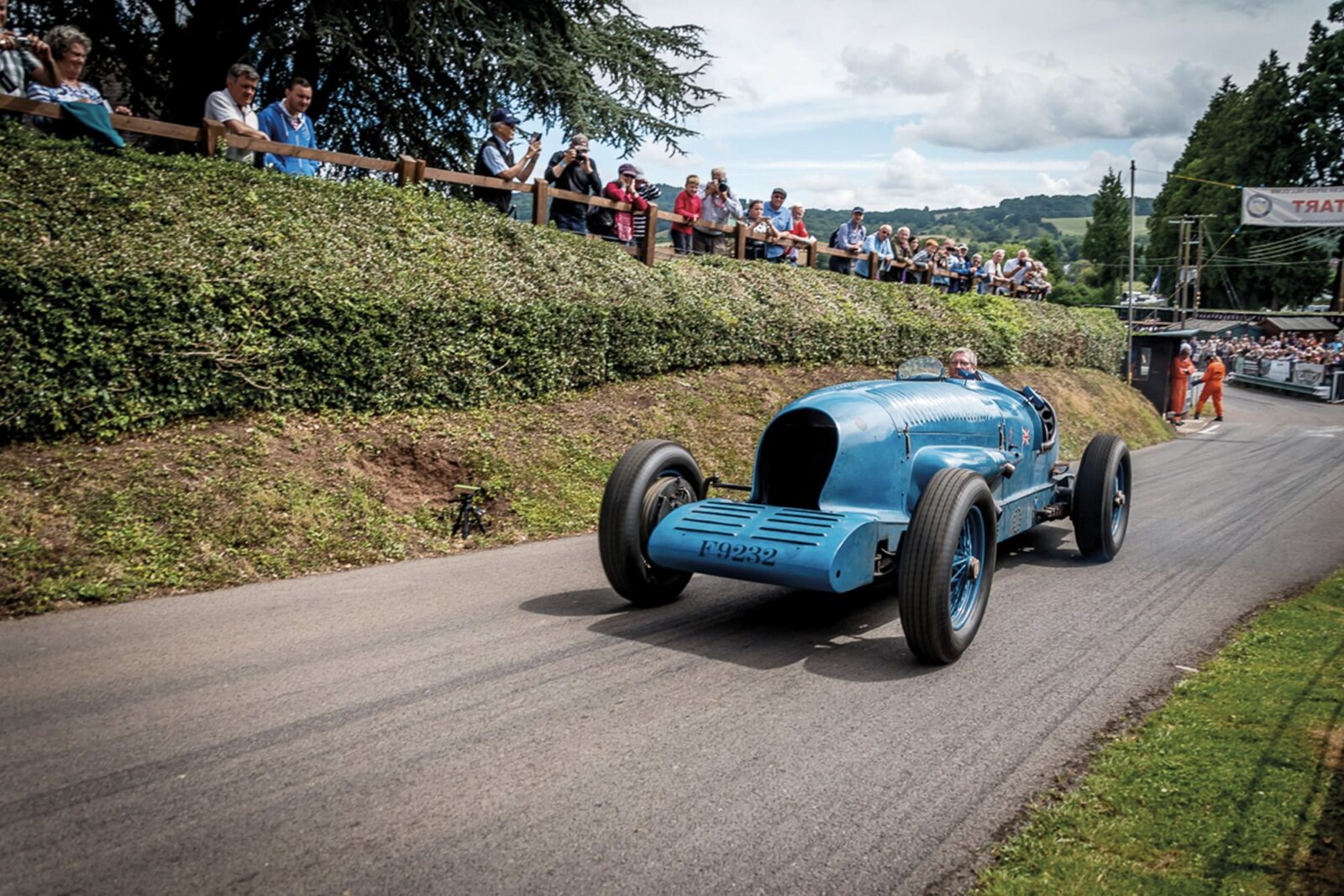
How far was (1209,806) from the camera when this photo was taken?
3.61 m

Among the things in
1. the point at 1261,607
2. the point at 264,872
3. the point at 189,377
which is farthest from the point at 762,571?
the point at 189,377

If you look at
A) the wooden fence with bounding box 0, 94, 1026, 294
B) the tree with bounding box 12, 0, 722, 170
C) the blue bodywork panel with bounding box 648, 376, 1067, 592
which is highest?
the tree with bounding box 12, 0, 722, 170

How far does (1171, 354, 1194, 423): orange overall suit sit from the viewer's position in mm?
28547

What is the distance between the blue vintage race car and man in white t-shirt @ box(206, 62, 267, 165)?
6146 mm

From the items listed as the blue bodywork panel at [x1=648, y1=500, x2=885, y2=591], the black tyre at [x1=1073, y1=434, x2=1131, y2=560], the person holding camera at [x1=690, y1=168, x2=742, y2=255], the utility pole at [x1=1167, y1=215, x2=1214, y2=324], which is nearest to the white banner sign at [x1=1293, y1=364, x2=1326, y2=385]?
the utility pole at [x1=1167, y1=215, x2=1214, y2=324]

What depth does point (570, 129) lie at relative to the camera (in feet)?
48.4

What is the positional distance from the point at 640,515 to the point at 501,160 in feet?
24.7

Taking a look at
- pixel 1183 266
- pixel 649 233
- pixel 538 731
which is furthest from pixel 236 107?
pixel 1183 266

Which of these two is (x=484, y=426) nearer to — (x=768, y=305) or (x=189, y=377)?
(x=189, y=377)

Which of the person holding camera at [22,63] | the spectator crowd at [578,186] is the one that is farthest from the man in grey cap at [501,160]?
the person holding camera at [22,63]

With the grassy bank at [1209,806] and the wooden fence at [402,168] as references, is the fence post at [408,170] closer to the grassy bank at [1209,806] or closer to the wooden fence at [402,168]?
the wooden fence at [402,168]

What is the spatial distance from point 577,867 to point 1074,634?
398 centimetres

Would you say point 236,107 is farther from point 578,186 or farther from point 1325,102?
point 1325,102

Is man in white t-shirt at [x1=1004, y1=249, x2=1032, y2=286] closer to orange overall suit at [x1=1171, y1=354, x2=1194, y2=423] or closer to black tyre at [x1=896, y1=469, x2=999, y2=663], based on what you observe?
orange overall suit at [x1=1171, y1=354, x2=1194, y2=423]
